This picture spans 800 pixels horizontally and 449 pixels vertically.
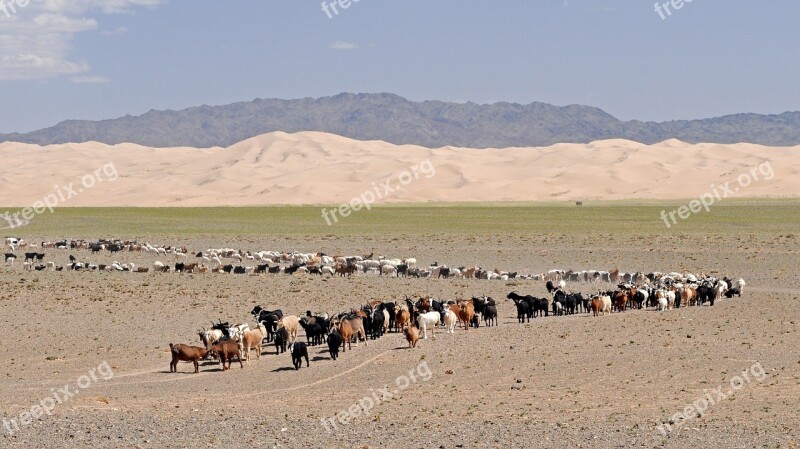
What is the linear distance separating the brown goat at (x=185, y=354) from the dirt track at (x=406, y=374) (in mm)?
363

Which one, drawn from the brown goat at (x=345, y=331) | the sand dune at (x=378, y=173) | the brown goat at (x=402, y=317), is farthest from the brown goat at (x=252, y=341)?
the sand dune at (x=378, y=173)

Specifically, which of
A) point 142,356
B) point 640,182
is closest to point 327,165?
point 640,182

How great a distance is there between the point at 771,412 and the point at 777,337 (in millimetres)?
7362

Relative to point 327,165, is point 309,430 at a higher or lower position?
lower

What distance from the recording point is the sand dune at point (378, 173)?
124188mm

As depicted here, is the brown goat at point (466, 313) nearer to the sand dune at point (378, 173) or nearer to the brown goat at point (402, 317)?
the brown goat at point (402, 317)

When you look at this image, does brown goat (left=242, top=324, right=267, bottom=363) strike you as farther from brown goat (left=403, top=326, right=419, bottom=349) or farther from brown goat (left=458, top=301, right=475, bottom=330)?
brown goat (left=458, top=301, right=475, bottom=330)

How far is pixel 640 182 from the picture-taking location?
13225 cm

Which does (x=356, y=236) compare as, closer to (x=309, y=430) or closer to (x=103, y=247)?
(x=103, y=247)

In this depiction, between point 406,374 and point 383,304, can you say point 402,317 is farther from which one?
point 406,374

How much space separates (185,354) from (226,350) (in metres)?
0.76

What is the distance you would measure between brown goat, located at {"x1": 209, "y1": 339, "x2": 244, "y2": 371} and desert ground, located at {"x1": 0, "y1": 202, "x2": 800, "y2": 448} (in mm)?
294

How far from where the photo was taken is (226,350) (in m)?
18.1

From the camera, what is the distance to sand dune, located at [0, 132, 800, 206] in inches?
4889
